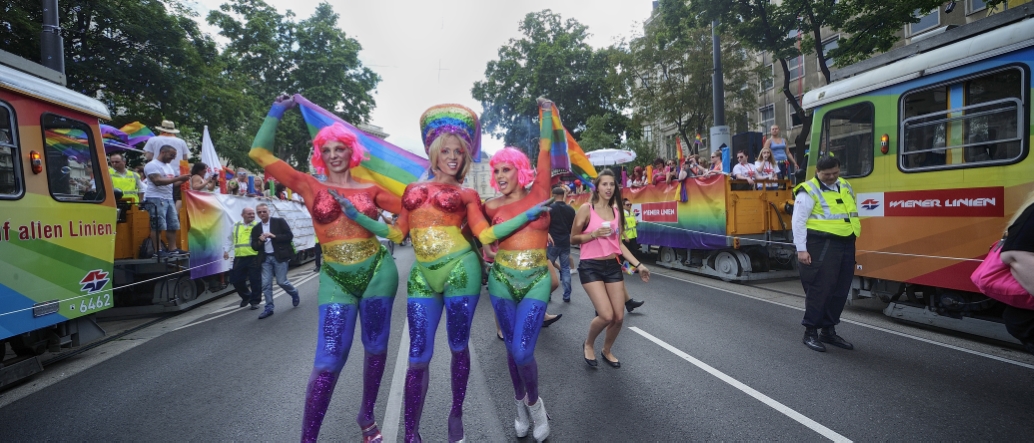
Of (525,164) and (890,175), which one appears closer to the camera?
(525,164)

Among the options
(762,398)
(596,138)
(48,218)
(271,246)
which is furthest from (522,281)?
(596,138)

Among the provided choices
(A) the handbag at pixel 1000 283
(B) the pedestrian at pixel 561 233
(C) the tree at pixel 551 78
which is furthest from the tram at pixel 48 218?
(C) the tree at pixel 551 78

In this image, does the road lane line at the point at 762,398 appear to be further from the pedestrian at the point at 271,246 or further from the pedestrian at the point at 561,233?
the pedestrian at the point at 271,246

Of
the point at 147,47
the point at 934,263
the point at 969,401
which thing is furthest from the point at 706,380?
the point at 147,47

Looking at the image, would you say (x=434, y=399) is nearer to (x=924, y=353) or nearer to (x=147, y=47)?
(x=924, y=353)

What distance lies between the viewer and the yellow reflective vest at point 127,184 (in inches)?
321

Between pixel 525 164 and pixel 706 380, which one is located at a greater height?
pixel 525 164

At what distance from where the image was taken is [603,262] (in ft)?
15.7

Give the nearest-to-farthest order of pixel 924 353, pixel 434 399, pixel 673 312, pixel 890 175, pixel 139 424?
pixel 139 424 < pixel 434 399 < pixel 924 353 < pixel 890 175 < pixel 673 312

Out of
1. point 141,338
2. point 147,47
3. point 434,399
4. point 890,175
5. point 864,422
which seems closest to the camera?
point 864,422

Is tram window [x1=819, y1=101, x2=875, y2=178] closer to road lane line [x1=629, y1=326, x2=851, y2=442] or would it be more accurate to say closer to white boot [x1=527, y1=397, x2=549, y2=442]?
road lane line [x1=629, y1=326, x2=851, y2=442]

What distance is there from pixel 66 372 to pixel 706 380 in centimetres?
646

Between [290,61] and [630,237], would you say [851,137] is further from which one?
[290,61]

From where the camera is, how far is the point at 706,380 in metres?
4.37
